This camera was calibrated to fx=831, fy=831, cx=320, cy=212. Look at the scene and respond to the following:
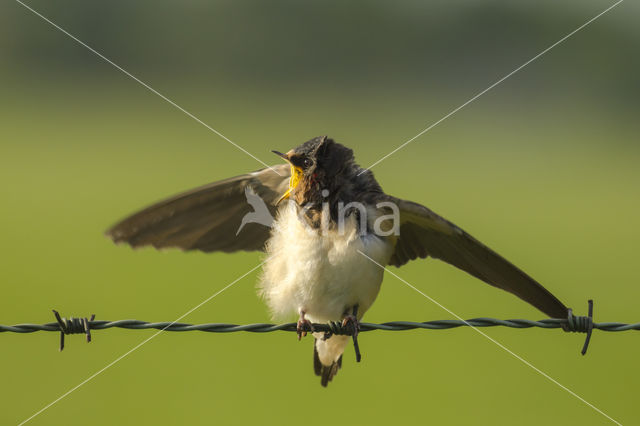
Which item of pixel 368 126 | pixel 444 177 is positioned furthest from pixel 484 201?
pixel 368 126

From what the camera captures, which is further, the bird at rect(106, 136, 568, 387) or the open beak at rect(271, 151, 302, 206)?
the open beak at rect(271, 151, 302, 206)

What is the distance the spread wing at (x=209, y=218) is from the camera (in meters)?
5.28

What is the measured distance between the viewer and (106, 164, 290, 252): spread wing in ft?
17.3

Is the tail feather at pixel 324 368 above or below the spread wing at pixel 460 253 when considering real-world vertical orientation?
below

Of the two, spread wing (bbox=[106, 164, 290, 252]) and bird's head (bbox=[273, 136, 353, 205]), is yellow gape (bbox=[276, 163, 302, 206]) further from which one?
spread wing (bbox=[106, 164, 290, 252])

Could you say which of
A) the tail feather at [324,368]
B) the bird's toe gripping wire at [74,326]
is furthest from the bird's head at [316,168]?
the bird's toe gripping wire at [74,326]

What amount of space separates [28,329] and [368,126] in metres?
28.8

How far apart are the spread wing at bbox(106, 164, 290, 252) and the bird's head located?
0.39m

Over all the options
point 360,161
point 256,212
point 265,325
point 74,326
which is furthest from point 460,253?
point 360,161

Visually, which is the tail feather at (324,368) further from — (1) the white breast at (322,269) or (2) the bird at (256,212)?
(2) the bird at (256,212)

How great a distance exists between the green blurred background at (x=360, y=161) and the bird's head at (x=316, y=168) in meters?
4.92

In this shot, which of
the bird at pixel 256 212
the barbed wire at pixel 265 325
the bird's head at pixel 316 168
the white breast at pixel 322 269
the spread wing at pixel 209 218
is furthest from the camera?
the bird at pixel 256 212

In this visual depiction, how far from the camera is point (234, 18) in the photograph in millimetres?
52375

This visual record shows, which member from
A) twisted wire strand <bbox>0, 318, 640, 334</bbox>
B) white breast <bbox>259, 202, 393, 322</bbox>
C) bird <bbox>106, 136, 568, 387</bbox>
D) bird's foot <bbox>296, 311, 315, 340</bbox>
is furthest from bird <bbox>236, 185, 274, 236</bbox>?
twisted wire strand <bbox>0, 318, 640, 334</bbox>
